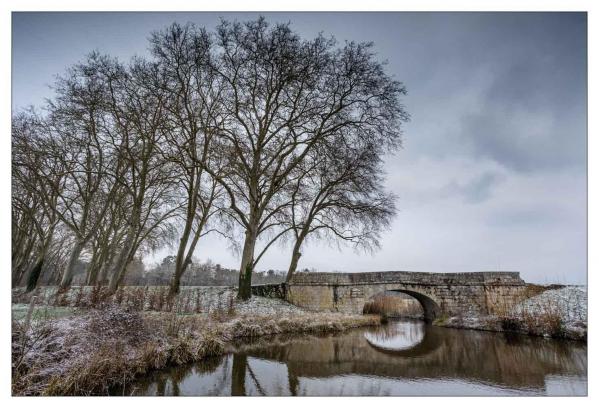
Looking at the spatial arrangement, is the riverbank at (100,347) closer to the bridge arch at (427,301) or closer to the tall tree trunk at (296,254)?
the tall tree trunk at (296,254)

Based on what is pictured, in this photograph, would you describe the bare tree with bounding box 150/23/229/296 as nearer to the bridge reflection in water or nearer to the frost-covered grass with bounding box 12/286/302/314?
the frost-covered grass with bounding box 12/286/302/314

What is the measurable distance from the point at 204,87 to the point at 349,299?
12226 millimetres

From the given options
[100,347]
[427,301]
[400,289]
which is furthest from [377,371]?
[427,301]

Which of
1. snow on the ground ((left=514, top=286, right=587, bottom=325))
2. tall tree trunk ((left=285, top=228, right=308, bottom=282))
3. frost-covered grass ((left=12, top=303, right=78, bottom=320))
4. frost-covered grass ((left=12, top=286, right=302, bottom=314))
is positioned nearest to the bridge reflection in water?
snow on the ground ((left=514, top=286, right=587, bottom=325))

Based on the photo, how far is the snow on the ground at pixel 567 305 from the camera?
10288 millimetres

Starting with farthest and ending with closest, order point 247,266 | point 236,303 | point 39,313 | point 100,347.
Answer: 1. point 247,266
2. point 236,303
3. point 39,313
4. point 100,347

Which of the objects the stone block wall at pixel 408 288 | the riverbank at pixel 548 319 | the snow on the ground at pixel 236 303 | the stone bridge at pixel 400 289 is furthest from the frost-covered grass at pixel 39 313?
the riverbank at pixel 548 319

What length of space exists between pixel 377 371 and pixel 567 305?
949 centimetres

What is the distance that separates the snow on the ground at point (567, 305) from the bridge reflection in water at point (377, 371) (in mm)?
1771

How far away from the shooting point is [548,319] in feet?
34.5

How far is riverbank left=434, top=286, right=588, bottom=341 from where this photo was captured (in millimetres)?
9913

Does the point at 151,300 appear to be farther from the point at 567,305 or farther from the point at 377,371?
the point at 567,305

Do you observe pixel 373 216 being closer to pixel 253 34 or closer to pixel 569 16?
pixel 253 34

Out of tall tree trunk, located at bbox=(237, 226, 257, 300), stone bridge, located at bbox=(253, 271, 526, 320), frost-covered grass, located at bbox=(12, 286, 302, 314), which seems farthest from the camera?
stone bridge, located at bbox=(253, 271, 526, 320)
